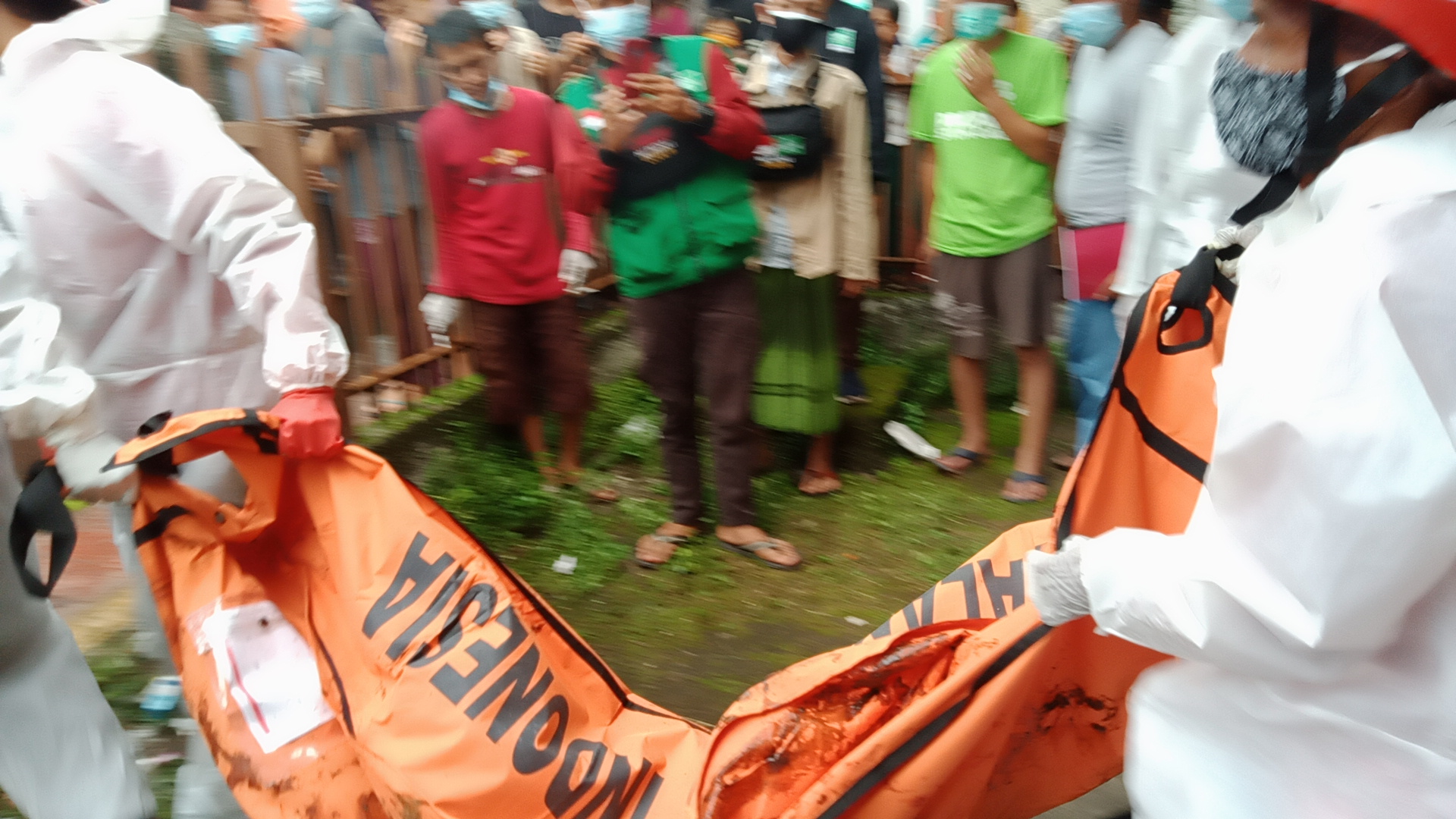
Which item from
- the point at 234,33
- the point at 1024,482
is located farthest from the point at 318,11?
the point at 1024,482

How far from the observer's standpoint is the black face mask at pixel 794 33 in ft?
13.0

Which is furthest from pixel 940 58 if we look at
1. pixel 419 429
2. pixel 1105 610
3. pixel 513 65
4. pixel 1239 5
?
pixel 1105 610

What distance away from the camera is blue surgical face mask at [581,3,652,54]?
3.35 m

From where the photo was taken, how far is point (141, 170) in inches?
83.2

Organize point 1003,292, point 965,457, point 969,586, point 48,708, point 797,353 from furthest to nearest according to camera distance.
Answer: point 965,457 < point 797,353 < point 1003,292 < point 48,708 < point 969,586

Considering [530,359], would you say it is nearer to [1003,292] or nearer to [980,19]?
[1003,292]

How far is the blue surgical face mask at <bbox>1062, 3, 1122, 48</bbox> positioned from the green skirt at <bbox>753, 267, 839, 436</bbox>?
1318 mm

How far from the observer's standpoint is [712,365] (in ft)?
11.7

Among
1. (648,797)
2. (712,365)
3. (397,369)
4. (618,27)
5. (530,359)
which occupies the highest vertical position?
(618,27)

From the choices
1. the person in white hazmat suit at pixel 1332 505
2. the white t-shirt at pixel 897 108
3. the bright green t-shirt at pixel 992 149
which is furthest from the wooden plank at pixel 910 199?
the person in white hazmat suit at pixel 1332 505

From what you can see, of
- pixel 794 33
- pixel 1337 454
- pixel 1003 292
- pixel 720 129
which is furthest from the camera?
pixel 1003 292

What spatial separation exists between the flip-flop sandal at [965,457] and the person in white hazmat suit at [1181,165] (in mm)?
1517

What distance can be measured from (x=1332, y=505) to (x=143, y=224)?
7.45 feet

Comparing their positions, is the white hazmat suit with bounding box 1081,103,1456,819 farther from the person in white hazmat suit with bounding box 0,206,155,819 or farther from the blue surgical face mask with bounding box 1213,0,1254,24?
the person in white hazmat suit with bounding box 0,206,155,819
